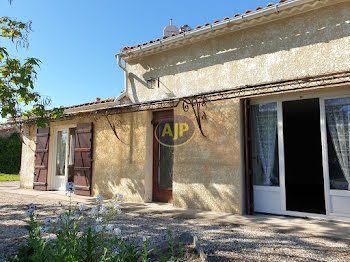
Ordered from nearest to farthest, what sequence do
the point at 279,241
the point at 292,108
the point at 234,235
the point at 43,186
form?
the point at 279,241 < the point at 234,235 < the point at 292,108 < the point at 43,186

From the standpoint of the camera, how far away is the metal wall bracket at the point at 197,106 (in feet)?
17.8

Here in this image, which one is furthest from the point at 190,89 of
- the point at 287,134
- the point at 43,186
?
the point at 43,186

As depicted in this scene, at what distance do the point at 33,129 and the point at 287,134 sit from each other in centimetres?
956

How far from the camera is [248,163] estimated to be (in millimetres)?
5008

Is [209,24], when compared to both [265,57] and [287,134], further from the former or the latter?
[287,134]

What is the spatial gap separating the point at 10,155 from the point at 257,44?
1660cm

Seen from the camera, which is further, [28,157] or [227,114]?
[28,157]

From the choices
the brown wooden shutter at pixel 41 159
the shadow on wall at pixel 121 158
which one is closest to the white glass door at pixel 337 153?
the shadow on wall at pixel 121 158

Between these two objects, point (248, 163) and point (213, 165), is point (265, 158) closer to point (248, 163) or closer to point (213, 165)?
point (248, 163)

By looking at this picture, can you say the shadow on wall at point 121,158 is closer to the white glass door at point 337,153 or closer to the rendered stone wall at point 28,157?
the rendered stone wall at point 28,157

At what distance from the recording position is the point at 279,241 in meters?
3.39

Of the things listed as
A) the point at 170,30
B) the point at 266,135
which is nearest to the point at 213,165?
the point at 266,135

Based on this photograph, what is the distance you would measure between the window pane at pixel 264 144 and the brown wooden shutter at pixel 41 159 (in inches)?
274

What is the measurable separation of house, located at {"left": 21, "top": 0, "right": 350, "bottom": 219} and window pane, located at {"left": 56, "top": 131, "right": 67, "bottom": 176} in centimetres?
122
